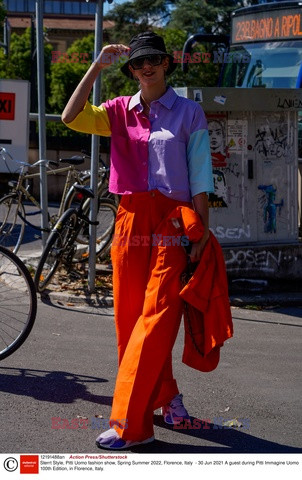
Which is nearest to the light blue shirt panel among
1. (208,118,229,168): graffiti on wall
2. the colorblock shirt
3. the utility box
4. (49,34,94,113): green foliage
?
the colorblock shirt

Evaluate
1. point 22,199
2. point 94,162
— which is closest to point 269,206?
point 94,162

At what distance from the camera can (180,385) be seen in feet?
19.6

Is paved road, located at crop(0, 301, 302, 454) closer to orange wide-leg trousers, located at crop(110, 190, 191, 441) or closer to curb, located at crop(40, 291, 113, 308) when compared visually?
orange wide-leg trousers, located at crop(110, 190, 191, 441)

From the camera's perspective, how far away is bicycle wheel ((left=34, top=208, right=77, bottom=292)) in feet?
28.0

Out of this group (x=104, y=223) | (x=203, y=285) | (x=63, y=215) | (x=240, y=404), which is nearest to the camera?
(x=203, y=285)

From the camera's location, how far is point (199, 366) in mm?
4754

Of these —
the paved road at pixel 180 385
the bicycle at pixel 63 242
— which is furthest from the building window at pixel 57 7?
the paved road at pixel 180 385

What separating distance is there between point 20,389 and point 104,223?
14.5 ft

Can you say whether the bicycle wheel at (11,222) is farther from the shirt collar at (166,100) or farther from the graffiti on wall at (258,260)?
Answer: the shirt collar at (166,100)

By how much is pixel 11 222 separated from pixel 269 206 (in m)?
2.66

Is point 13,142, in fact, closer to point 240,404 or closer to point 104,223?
point 104,223

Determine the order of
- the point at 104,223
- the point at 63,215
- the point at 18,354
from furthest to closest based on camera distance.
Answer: the point at 104,223
the point at 63,215
the point at 18,354

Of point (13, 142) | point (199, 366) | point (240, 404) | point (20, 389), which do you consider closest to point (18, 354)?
point (20, 389)

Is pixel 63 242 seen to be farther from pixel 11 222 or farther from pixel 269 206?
pixel 269 206
